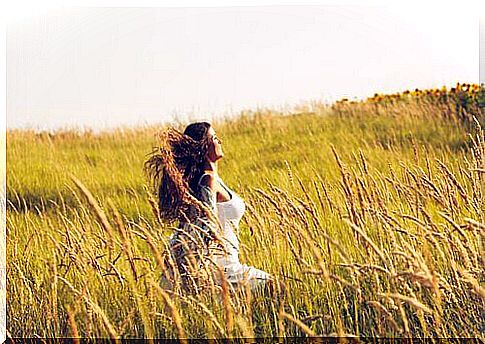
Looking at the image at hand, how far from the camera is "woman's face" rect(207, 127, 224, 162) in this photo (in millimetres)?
5098

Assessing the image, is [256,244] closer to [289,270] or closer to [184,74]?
[289,270]

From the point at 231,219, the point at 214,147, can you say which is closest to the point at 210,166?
the point at 214,147

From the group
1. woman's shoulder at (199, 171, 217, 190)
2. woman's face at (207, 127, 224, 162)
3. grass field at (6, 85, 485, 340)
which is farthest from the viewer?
woman's face at (207, 127, 224, 162)

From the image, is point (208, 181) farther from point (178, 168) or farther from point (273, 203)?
point (273, 203)

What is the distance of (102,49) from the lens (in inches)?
204

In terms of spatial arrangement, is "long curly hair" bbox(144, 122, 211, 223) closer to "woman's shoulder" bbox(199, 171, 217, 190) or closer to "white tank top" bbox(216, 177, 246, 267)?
"woman's shoulder" bbox(199, 171, 217, 190)

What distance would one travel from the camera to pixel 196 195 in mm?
4926

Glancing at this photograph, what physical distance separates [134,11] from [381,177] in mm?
1698

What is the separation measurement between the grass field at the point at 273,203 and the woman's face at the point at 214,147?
0.04 metres

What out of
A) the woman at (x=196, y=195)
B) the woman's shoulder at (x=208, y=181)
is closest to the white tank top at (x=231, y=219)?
the woman at (x=196, y=195)

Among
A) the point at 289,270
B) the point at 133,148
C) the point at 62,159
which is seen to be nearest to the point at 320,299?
the point at 289,270

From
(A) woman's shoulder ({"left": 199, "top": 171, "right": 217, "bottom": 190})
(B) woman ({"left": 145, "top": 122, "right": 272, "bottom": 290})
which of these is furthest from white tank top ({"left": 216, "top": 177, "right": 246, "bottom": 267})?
(A) woman's shoulder ({"left": 199, "top": 171, "right": 217, "bottom": 190})

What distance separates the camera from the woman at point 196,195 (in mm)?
4750

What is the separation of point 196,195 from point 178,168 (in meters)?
0.21
